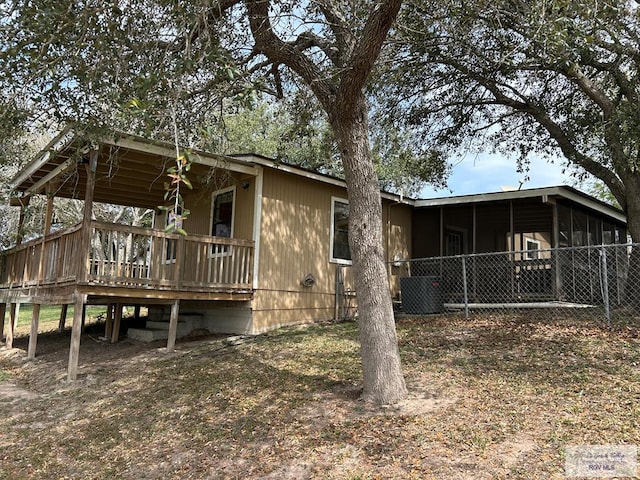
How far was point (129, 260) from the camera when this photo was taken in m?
8.80

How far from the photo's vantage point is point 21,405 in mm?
6852

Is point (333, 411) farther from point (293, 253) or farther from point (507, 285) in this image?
point (507, 285)

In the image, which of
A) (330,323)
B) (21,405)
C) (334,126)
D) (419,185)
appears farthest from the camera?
(419,185)

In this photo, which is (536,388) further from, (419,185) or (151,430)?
(419,185)

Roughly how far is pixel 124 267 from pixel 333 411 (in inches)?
189

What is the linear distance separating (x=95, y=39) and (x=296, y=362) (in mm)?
4906

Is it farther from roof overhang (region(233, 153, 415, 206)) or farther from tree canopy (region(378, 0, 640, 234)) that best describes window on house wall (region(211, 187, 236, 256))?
tree canopy (region(378, 0, 640, 234))

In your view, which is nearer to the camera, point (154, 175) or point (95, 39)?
point (95, 39)

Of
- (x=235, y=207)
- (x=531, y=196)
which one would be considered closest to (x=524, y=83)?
(x=531, y=196)

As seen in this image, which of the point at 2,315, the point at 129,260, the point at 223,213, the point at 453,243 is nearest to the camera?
the point at 129,260

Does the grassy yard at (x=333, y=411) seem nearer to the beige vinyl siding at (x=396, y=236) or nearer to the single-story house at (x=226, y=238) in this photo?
the single-story house at (x=226, y=238)

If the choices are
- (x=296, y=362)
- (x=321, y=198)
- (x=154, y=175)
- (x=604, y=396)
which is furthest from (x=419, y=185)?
(x=604, y=396)

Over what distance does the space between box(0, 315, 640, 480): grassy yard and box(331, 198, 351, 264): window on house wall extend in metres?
3.31

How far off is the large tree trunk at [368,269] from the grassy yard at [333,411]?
0.89 feet
